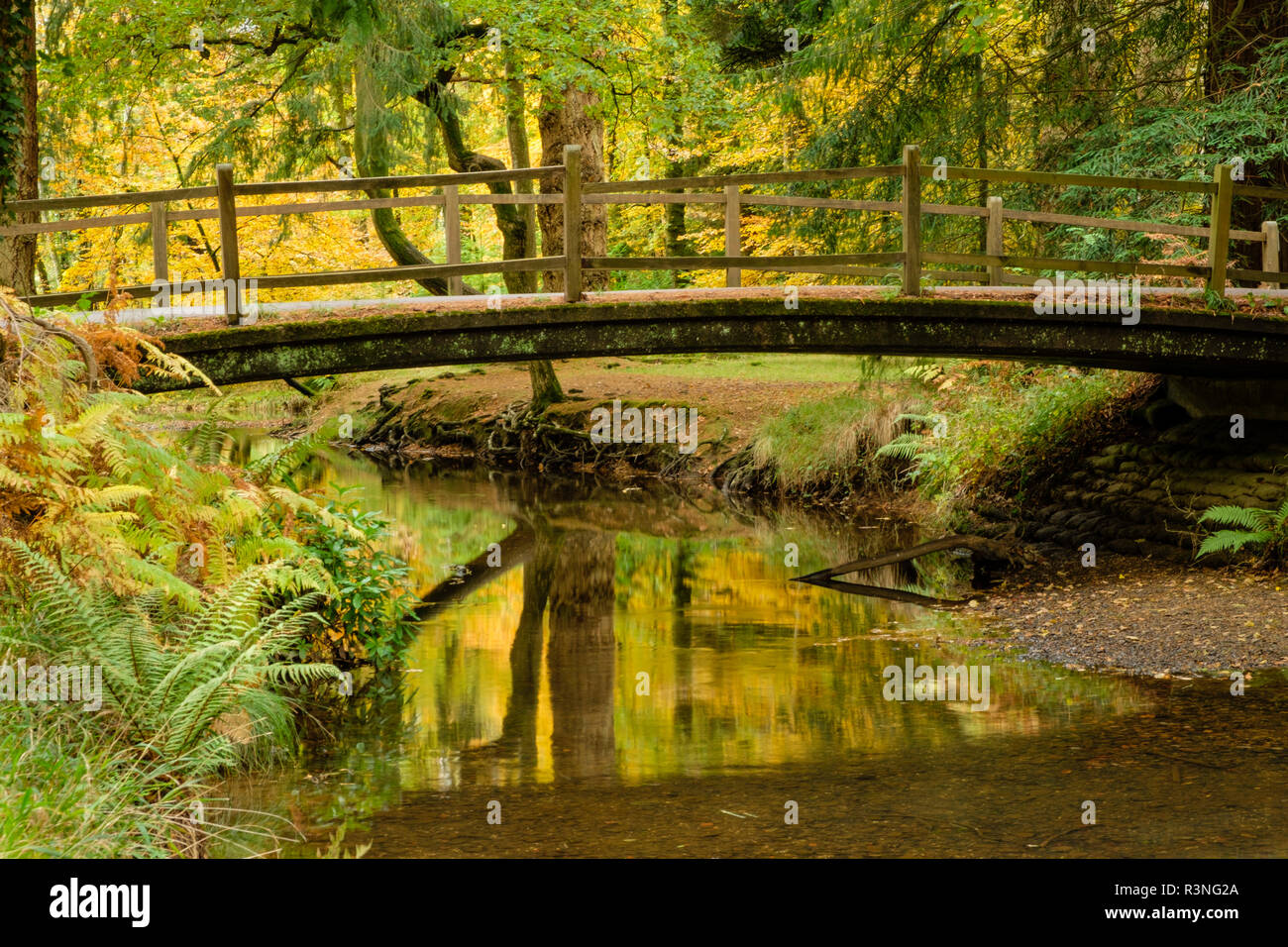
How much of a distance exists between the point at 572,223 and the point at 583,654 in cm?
379

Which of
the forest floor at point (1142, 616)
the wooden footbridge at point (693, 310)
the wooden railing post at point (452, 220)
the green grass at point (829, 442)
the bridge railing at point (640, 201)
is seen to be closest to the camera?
the forest floor at point (1142, 616)

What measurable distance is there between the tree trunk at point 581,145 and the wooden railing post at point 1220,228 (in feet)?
31.7

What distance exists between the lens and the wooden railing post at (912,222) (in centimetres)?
1249

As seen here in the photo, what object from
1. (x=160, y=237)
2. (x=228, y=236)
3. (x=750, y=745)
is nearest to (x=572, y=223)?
(x=228, y=236)

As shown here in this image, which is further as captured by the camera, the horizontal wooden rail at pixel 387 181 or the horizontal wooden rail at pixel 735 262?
the horizontal wooden rail at pixel 735 262

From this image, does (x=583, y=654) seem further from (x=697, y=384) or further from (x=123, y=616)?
(x=697, y=384)

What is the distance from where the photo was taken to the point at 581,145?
21.1m

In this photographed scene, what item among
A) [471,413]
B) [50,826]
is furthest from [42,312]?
[471,413]

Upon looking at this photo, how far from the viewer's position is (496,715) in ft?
32.4

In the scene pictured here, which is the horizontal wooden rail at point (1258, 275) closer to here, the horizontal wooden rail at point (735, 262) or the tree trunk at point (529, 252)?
the horizontal wooden rail at point (735, 262)

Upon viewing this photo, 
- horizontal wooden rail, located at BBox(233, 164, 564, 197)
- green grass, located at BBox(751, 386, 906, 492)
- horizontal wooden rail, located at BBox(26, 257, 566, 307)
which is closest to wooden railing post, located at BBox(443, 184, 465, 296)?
horizontal wooden rail, located at BBox(233, 164, 564, 197)

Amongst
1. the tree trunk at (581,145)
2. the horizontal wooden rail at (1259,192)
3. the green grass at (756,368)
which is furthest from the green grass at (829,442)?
the horizontal wooden rail at (1259,192)

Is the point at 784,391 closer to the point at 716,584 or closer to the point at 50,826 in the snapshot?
the point at 716,584
